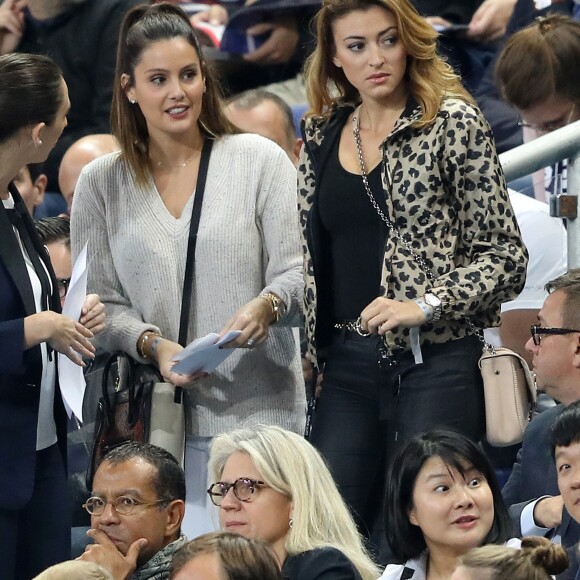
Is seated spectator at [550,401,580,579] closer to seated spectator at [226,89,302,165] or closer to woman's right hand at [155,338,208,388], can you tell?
woman's right hand at [155,338,208,388]

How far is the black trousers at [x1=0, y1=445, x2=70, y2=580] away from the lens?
14.3ft

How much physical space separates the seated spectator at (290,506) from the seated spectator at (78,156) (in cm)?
263

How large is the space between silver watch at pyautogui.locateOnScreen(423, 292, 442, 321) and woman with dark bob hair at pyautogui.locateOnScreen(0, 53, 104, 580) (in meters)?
0.97

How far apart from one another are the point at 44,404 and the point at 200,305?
581 millimetres

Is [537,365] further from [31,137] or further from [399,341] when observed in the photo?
[31,137]

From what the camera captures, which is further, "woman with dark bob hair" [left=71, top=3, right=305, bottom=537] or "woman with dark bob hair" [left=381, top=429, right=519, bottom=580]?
"woman with dark bob hair" [left=71, top=3, right=305, bottom=537]

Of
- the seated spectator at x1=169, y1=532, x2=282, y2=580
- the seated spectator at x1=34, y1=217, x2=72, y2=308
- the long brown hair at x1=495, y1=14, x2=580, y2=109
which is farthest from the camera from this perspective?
the seated spectator at x1=34, y1=217, x2=72, y2=308

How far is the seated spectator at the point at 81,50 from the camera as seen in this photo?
6961 millimetres

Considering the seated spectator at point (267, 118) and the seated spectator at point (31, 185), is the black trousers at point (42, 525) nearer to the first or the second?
the seated spectator at point (31, 185)

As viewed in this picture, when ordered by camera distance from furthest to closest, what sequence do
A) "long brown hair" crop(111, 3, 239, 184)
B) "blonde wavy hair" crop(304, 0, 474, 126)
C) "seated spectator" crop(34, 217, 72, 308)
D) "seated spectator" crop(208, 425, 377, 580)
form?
"seated spectator" crop(34, 217, 72, 308) < "long brown hair" crop(111, 3, 239, 184) < "blonde wavy hair" crop(304, 0, 474, 126) < "seated spectator" crop(208, 425, 377, 580)

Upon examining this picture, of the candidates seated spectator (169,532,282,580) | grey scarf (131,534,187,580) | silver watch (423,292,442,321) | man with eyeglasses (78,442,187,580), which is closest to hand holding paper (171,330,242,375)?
man with eyeglasses (78,442,187,580)

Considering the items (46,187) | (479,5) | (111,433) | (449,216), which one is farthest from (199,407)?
(479,5)

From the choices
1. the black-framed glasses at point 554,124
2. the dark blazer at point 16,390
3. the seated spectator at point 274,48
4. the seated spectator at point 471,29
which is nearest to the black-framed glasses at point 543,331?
the black-framed glasses at point 554,124

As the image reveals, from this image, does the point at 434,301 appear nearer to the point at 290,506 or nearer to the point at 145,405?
the point at 290,506
